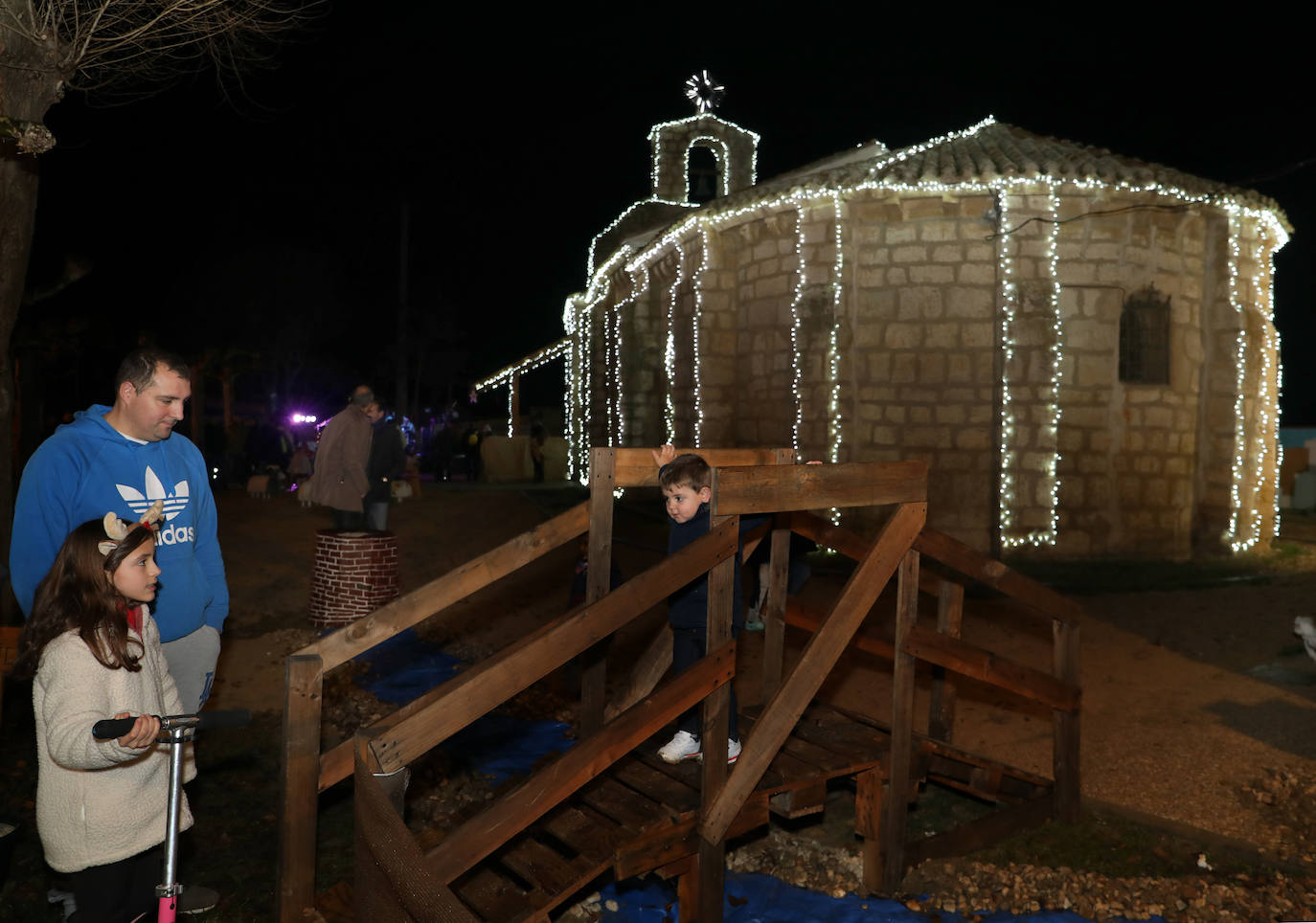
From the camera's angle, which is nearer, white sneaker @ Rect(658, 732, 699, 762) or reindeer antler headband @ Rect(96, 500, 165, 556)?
reindeer antler headband @ Rect(96, 500, 165, 556)

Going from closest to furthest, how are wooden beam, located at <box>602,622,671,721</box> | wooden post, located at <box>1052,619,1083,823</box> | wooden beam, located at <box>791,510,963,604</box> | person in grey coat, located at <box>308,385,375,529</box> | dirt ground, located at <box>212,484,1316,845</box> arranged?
wooden beam, located at <box>602,622,671,721</box>
wooden post, located at <box>1052,619,1083,823</box>
wooden beam, located at <box>791,510,963,604</box>
dirt ground, located at <box>212,484,1316,845</box>
person in grey coat, located at <box>308,385,375,529</box>

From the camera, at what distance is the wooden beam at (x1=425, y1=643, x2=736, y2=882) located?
9.01 feet

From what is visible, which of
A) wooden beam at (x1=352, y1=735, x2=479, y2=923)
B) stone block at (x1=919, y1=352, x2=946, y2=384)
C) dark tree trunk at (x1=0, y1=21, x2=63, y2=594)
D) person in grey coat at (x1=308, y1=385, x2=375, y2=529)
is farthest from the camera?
stone block at (x1=919, y1=352, x2=946, y2=384)

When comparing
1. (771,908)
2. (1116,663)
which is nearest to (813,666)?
(771,908)

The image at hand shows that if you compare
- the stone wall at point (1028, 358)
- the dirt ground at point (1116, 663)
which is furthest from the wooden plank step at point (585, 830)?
the stone wall at point (1028, 358)

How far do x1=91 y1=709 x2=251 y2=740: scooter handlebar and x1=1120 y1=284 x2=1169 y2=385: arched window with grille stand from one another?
1234 cm

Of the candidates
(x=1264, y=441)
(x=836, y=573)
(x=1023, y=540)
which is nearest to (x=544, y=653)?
(x=836, y=573)

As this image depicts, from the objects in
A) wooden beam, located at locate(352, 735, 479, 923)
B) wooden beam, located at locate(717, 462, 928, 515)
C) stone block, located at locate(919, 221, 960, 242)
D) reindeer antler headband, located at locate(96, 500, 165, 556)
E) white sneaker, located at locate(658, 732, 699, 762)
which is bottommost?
white sneaker, located at locate(658, 732, 699, 762)

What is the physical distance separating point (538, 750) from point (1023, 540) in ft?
27.4

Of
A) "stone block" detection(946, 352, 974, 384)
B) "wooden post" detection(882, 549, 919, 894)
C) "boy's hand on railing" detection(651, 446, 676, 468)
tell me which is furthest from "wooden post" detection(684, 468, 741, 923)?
"stone block" detection(946, 352, 974, 384)

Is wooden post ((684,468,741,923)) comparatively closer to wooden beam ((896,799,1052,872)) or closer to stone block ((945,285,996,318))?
wooden beam ((896,799,1052,872))

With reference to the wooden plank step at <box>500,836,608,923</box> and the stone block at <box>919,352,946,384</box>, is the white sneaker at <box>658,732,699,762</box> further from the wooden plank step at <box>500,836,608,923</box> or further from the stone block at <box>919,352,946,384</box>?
the stone block at <box>919,352,946,384</box>

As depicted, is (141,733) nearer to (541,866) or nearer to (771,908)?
(541,866)

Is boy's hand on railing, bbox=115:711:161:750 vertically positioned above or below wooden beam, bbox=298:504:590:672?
below
